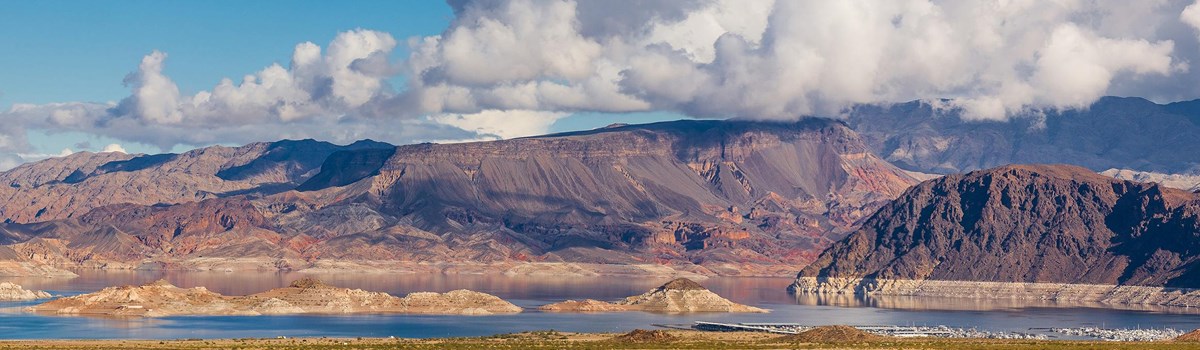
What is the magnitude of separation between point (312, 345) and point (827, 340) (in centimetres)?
4658

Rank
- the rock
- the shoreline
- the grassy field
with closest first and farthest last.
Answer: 1. the grassy field
2. the shoreline
3. the rock

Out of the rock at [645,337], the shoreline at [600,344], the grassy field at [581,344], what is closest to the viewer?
the grassy field at [581,344]

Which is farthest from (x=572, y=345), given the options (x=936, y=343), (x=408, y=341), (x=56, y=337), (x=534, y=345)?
(x=56, y=337)

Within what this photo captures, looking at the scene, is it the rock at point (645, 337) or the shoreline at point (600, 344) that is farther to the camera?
the rock at point (645, 337)

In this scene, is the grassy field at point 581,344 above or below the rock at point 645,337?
below

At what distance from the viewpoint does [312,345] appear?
154625 mm

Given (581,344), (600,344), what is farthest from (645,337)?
(600,344)

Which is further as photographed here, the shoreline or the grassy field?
the shoreline

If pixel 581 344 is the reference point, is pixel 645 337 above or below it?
above

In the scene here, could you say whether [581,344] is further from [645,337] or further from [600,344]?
[645,337]

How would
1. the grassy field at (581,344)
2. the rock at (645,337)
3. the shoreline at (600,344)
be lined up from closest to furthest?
the grassy field at (581,344) → the shoreline at (600,344) → the rock at (645,337)

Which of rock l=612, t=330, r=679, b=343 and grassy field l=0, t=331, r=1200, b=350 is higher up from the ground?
rock l=612, t=330, r=679, b=343

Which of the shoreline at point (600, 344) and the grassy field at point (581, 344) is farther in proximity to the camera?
the shoreline at point (600, 344)

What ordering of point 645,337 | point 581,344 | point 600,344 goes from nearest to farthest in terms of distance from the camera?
1. point 600,344
2. point 581,344
3. point 645,337
